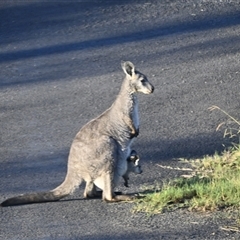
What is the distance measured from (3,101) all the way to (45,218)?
384cm

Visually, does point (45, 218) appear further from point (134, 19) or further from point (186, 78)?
point (134, 19)

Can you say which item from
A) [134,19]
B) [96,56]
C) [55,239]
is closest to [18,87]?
[96,56]

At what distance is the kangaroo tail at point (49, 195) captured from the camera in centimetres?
782

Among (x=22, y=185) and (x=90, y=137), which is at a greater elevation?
(x=90, y=137)

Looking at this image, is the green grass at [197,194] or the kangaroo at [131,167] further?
the kangaroo at [131,167]

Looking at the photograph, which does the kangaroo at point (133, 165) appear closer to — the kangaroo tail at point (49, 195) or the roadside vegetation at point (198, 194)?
the roadside vegetation at point (198, 194)

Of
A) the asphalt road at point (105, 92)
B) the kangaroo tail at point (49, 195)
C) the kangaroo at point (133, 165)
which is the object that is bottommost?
the asphalt road at point (105, 92)

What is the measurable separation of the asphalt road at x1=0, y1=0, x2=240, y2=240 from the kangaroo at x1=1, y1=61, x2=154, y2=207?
0.32 ft

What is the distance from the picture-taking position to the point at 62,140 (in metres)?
9.76

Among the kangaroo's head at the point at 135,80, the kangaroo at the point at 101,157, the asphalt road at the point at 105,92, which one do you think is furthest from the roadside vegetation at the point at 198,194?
the kangaroo's head at the point at 135,80

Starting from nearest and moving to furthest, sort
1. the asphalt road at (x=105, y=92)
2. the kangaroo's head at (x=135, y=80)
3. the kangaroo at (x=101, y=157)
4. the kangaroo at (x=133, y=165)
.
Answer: the asphalt road at (x=105, y=92) → the kangaroo at (x=101, y=157) → the kangaroo at (x=133, y=165) → the kangaroo's head at (x=135, y=80)

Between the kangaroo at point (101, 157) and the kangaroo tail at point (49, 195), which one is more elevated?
the kangaroo at point (101, 157)

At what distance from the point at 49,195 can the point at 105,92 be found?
3530 millimetres

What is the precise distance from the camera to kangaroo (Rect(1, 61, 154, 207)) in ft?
25.7
